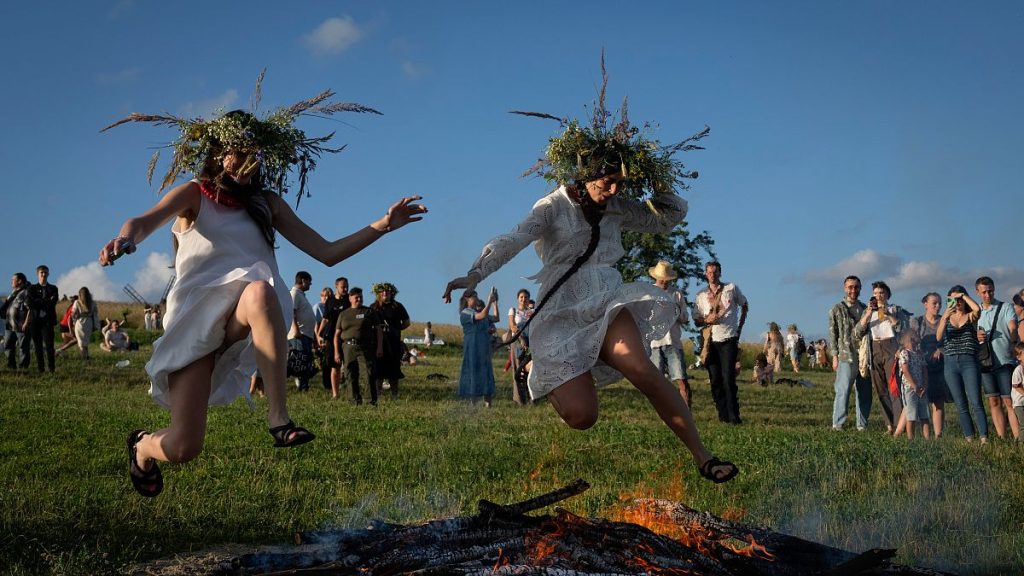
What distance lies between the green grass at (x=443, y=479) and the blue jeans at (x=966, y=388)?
1.18 ft

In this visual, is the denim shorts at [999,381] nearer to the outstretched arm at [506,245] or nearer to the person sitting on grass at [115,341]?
the outstretched arm at [506,245]

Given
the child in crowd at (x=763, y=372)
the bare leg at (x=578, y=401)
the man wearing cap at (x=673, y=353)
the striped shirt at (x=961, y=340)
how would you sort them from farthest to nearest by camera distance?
the child in crowd at (x=763, y=372), the man wearing cap at (x=673, y=353), the striped shirt at (x=961, y=340), the bare leg at (x=578, y=401)

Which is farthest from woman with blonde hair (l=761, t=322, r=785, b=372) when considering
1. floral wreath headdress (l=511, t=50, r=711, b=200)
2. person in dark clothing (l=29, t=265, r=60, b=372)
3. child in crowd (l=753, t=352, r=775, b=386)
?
floral wreath headdress (l=511, t=50, r=711, b=200)

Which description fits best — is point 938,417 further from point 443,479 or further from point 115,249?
point 115,249

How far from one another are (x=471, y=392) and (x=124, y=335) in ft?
58.6

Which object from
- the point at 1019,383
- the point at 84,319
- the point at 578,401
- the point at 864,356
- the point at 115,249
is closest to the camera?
the point at 115,249

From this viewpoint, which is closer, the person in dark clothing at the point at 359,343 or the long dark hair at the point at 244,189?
the long dark hair at the point at 244,189

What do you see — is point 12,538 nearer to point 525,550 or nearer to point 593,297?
point 525,550

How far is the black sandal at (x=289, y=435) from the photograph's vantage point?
5.23 metres

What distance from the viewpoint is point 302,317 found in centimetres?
1523

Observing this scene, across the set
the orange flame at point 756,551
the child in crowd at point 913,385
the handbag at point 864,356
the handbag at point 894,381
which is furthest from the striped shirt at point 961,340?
the orange flame at point 756,551

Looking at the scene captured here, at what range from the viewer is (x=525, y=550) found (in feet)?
16.5

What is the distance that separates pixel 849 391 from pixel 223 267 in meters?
10.5

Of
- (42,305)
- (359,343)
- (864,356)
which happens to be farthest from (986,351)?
(42,305)
